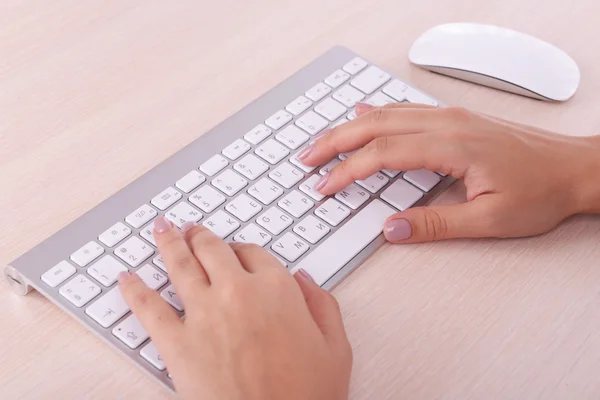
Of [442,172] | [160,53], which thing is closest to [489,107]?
[442,172]

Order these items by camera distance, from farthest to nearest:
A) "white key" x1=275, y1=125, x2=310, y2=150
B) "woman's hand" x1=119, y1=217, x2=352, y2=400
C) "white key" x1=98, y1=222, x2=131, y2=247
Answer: "white key" x1=275, y1=125, x2=310, y2=150
"white key" x1=98, y1=222, x2=131, y2=247
"woman's hand" x1=119, y1=217, x2=352, y2=400

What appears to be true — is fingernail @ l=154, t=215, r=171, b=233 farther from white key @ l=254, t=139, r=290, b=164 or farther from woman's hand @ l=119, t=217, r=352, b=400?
white key @ l=254, t=139, r=290, b=164

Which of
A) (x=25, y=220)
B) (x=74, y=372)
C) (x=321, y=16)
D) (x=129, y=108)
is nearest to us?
(x=74, y=372)

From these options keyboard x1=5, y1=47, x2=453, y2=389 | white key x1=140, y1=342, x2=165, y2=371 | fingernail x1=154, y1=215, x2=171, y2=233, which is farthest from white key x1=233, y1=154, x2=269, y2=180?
white key x1=140, y1=342, x2=165, y2=371

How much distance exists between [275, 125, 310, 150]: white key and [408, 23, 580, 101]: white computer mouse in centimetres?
20

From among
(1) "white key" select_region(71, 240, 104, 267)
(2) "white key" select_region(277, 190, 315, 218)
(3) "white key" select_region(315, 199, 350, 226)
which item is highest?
(1) "white key" select_region(71, 240, 104, 267)

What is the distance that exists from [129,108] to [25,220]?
185 mm

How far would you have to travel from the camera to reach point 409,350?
2.18ft

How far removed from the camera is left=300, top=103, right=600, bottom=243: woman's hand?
2.45 feet

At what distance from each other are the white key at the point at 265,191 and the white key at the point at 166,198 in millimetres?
71

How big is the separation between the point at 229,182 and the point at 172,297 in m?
0.14

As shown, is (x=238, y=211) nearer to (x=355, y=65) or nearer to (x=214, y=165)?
(x=214, y=165)

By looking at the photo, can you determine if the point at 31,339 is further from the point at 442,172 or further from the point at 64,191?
the point at 442,172

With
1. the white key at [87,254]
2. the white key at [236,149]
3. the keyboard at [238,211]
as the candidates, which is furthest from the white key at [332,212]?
the white key at [87,254]
